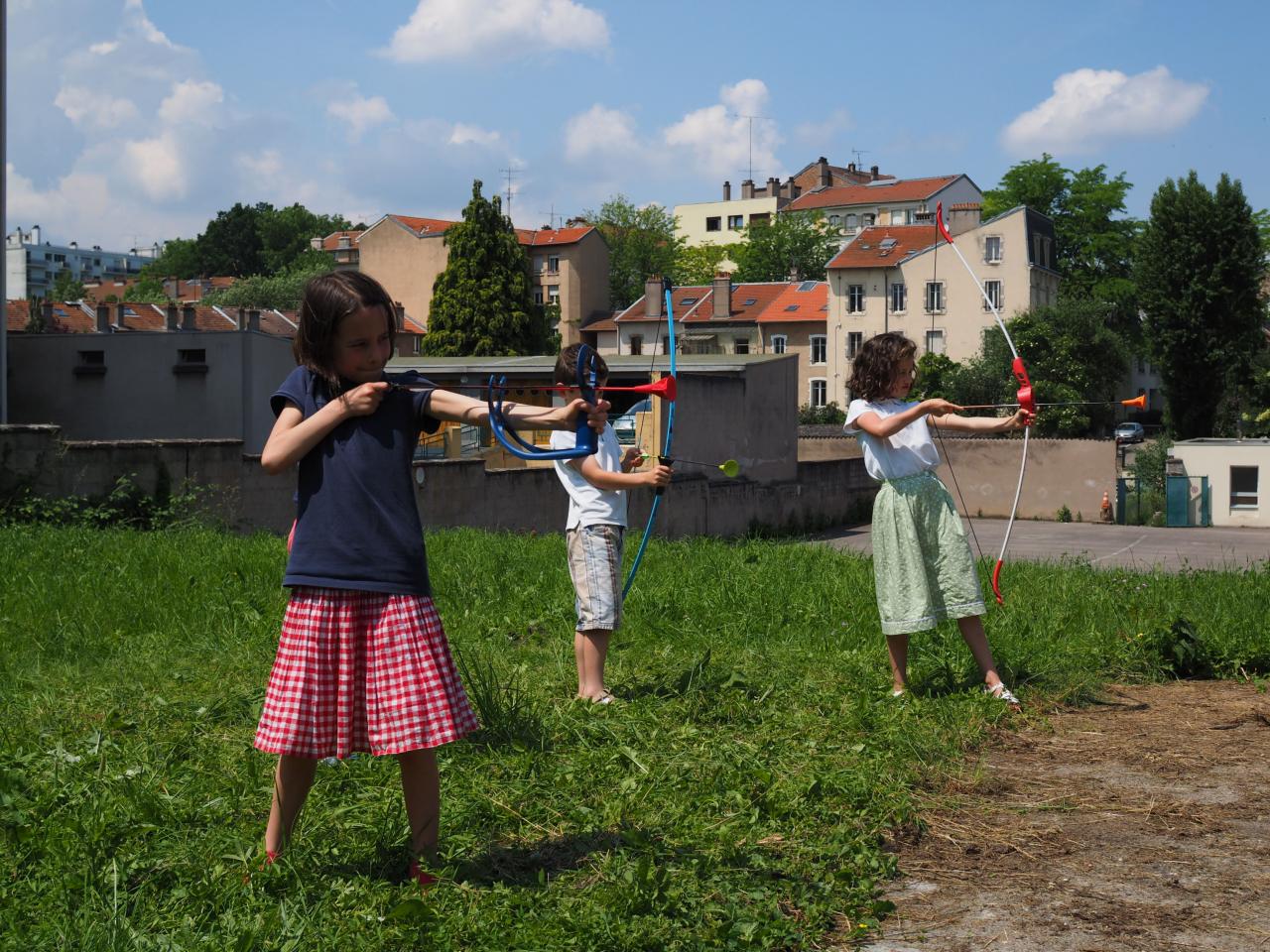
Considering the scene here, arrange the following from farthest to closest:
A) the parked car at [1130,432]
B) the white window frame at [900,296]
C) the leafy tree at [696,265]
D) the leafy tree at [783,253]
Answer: the leafy tree at [696,265] → the leafy tree at [783,253] → the white window frame at [900,296] → the parked car at [1130,432]

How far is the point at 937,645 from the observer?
6867 mm

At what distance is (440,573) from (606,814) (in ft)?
17.7

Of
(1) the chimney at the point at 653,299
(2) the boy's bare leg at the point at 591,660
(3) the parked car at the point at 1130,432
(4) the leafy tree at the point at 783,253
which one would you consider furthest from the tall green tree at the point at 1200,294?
(2) the boy's bare leg at the point at 591,660

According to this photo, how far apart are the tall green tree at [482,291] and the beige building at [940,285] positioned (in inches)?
715

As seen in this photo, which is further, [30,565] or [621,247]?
[621,247]

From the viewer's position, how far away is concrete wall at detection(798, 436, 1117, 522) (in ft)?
139

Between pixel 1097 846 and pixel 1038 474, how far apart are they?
4086cm

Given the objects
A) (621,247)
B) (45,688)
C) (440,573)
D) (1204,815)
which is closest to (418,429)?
(1204,815)

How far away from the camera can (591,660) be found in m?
5.84

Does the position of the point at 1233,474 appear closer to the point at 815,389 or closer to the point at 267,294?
the point at 815,389

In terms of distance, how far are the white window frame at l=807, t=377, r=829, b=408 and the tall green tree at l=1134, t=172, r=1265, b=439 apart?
16641 mm

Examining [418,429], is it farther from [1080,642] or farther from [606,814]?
[1080,642]

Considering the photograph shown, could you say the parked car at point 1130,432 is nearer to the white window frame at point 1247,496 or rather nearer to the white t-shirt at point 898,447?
the white window frame at point 1247,496

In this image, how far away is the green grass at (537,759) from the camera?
10.9 feet
